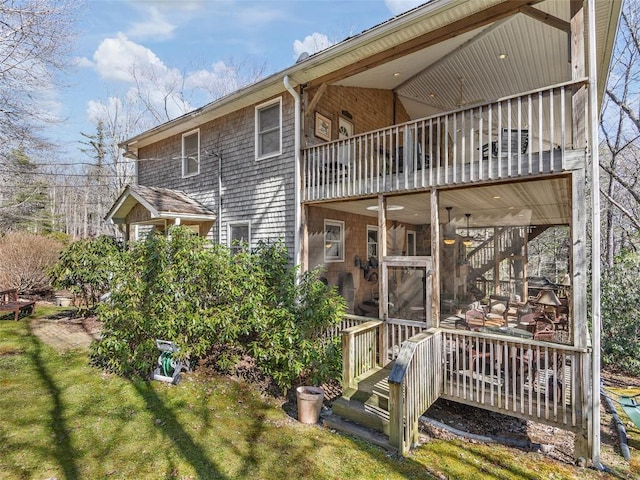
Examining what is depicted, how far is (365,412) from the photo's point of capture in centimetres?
498

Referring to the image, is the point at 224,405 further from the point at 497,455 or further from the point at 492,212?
the point at 492,212

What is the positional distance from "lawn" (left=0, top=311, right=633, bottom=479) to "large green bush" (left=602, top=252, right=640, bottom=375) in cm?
540

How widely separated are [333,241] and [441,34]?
5182mm

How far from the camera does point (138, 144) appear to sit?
12.7 metres

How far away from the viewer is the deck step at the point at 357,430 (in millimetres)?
4578

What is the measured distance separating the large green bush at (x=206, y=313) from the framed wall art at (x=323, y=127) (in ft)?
12.7

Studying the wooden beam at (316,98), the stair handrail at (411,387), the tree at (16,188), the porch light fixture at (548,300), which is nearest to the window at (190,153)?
the wooden beam at (316,98)

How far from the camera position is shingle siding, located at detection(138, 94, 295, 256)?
8117 millimetres

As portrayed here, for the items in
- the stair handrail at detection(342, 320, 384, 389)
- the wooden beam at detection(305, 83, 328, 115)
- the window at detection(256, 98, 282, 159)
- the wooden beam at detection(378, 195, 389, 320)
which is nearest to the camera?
the stair handrail at detection(342, 320, 384, 389)

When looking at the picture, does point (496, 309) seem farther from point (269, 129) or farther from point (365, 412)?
point (269, 129)

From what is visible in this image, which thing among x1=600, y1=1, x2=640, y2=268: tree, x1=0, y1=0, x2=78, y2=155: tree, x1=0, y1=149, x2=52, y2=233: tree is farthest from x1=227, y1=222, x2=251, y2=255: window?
x1=600, y1=1, x2=640, y2=268: tree

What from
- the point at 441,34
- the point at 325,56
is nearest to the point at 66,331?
the point at 325,56

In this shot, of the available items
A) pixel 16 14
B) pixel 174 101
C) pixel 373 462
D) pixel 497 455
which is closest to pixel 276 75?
pixel 373 462

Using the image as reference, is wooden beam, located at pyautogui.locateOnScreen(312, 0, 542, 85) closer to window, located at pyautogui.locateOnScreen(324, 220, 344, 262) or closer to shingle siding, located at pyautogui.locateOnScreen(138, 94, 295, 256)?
shingle siding, located at pyautogui.locateOnScreen(138, 94, 295, 256)
